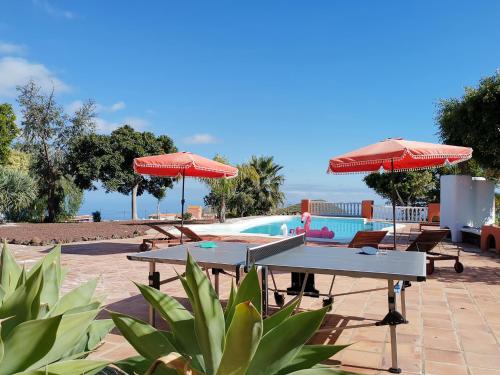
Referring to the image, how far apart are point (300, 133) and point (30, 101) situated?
78.1 feet

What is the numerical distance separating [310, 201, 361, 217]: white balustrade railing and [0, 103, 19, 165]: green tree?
18.0m

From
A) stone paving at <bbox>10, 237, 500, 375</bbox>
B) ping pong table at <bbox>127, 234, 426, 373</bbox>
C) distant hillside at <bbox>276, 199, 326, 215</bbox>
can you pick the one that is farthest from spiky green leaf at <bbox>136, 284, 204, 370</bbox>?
distant hillside at <bbox>276, 199, 326, 215</bbox>

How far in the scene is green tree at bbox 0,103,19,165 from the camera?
21.9 metres

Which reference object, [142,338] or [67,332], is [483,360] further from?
[67,332]

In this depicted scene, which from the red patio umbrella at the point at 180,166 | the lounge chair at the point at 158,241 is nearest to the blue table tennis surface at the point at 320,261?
the lounge chair at the point at 158,241

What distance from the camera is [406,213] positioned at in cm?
2234

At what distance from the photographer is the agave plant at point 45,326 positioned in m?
0.85

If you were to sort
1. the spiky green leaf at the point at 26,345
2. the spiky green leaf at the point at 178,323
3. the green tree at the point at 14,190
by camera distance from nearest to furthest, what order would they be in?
1. the spiky green leaf at the point at 26,345
2. the spiky green leaf at the point at 178,323
3. the green tree at the point at 14,190

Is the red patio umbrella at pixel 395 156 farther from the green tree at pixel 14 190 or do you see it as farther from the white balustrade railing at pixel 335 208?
the green tree at pixel 14 190

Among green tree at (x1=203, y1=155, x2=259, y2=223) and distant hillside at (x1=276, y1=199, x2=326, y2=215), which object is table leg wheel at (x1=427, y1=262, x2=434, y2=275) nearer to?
green tree at (x1=203, y1=155, x2=259, y2=223)

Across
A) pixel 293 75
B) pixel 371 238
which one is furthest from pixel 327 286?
pixel 293 75

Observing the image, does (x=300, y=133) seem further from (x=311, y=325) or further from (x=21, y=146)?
(x=311, y=325)

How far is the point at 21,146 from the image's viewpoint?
27.0 m

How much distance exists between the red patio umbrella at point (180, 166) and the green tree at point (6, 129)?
15.5 m
